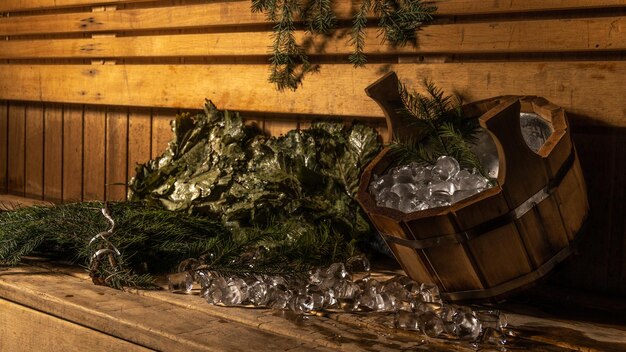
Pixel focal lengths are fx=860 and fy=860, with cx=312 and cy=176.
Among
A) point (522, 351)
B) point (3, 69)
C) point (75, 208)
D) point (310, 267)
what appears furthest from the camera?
point (3, 69)

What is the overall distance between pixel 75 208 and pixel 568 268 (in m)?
2.02

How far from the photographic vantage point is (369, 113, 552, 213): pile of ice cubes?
269 cm

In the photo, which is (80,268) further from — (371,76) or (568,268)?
(568,268)

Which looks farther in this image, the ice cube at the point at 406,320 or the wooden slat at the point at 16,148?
the wooden slat at the point at 16,148

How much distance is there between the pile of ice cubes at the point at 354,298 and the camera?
2432 mm

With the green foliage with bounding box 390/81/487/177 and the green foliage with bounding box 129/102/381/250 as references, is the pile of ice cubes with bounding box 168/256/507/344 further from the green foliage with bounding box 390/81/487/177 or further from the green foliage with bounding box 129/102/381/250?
the green foliage with bounding box 129/102/381/250

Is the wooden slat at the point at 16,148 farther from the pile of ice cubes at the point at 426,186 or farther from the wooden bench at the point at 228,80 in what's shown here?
the pile of ice cubes at the point at 426,186

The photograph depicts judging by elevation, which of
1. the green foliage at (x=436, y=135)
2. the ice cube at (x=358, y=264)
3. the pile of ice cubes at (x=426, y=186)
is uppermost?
the green foliage at (x=436, y=135)

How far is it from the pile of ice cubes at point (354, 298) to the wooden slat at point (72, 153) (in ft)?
7.79

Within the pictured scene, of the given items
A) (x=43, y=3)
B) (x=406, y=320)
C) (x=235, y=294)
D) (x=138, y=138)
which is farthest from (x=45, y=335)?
(x=43, y=3)

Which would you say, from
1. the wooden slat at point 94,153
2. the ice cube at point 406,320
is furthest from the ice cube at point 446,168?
the wooden slat at point 94,153

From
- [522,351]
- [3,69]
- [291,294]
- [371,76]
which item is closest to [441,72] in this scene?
[371,76]

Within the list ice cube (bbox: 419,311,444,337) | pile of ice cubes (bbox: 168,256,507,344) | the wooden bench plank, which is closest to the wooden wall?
pile of ice cubes (bbox: 168,256,507,344)

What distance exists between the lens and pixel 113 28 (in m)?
4.82
